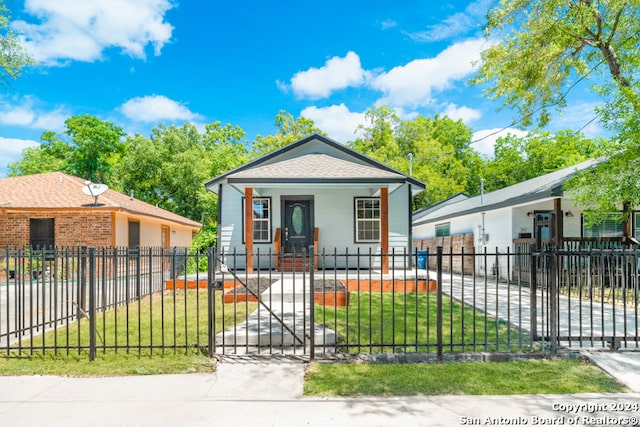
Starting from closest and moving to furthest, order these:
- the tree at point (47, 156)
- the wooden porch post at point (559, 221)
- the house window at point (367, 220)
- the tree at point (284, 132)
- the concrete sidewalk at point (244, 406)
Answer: the concrete sidewalk at point (244, 406) → the wooden porch post at point (559, 221) → the house window at point (367, 220) → the tree at point (47, 156) → the tree at point (284, 132)

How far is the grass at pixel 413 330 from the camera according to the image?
18.0 feet

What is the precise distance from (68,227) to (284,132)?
2773cm

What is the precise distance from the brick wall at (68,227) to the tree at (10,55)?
4.89 m

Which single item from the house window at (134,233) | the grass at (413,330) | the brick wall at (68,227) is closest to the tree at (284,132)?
the house window at (134,233)

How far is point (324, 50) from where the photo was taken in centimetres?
2780

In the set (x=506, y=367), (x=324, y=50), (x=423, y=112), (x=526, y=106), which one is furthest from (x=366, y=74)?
(x=506, y=367)

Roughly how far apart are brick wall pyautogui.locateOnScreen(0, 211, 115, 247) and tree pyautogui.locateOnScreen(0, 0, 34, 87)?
4.89 m

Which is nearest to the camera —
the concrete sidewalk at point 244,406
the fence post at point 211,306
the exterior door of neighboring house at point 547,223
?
the concrete sidewalk at point 244,406

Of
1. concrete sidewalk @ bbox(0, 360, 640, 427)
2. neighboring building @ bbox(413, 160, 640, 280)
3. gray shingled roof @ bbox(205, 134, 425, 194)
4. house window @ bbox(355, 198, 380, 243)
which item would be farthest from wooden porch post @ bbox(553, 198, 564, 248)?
concrete sidewalk @ bbox(0, 360, 640, 427)

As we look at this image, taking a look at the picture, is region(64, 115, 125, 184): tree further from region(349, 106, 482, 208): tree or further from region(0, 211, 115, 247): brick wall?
region(349, 106, 482, 208): tree

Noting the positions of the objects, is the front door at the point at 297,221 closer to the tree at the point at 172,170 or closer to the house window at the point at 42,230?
the house window at the point at 42,230

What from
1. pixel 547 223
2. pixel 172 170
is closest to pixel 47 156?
pixel 172 170

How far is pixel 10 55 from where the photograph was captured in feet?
48.7

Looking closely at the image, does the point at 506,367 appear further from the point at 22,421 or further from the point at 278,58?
the point at 278,58
